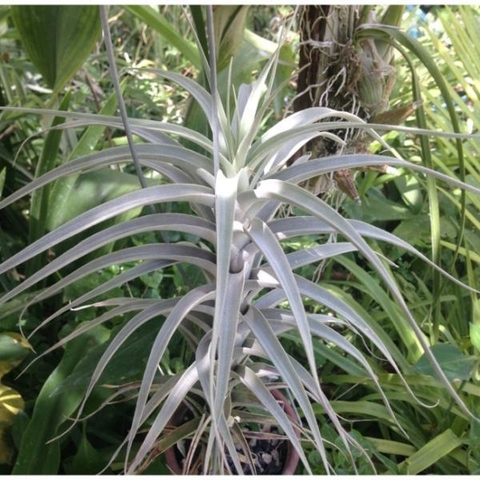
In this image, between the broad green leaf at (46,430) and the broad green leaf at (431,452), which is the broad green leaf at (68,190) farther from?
the broad green leaf at (431,452)

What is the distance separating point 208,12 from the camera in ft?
Result: 1.14

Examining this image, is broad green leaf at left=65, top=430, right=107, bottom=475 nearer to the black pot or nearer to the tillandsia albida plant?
the black pot

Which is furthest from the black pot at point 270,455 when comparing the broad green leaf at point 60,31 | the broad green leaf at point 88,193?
the broad green leaf at point 60,31

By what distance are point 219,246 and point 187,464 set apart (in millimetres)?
309

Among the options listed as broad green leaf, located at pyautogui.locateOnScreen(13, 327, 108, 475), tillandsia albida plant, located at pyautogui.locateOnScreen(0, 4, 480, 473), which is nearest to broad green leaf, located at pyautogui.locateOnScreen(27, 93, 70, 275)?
broad green leaf, located at pyautogui.locateOnScreen(13, 327, 108, 475)

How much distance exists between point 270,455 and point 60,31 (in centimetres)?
66

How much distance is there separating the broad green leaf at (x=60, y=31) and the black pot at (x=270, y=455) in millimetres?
535

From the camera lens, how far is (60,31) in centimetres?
82

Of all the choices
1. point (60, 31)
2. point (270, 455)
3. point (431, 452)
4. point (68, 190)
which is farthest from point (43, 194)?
point (431, 452)

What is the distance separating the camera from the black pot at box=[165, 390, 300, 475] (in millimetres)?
650

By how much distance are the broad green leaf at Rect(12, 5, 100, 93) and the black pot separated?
0.54 m

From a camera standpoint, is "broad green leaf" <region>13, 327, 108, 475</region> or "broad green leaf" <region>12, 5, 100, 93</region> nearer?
"broad green leaf" <region>13, 327, 108, 475</region>

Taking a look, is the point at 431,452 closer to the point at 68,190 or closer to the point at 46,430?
the point at 46,430

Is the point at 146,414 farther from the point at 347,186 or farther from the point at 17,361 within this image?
the point at 347,186
